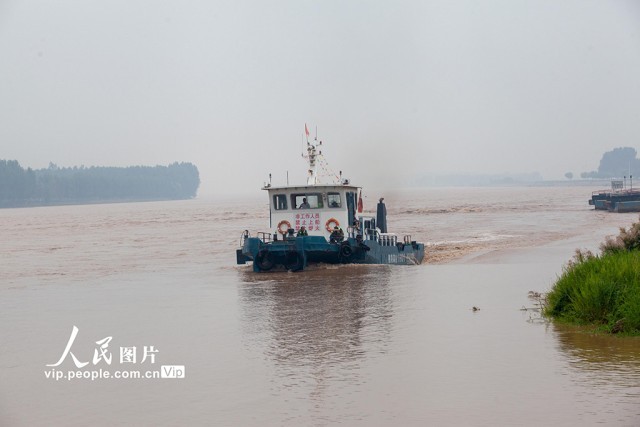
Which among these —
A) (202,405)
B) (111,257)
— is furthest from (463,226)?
(202,405)

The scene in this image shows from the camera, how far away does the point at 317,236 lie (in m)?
31.9

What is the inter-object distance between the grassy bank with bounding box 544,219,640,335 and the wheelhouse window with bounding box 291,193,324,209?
1540 cm

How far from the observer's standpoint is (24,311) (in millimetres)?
24188

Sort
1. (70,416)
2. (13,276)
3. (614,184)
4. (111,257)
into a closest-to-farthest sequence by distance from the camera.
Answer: (70,416)
(13,276)
(111,257)
(614,184)

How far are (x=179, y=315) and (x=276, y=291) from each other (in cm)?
520

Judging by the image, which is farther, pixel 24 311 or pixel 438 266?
pixel 438 266

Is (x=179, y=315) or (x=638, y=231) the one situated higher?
(x=638, y=231)

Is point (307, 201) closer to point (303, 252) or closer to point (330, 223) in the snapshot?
point (330, 223)

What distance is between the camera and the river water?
1209 cm

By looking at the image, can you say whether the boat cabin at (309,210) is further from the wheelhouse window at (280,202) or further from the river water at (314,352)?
the river water at (314,352)

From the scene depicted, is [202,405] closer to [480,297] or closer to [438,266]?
[480,297]

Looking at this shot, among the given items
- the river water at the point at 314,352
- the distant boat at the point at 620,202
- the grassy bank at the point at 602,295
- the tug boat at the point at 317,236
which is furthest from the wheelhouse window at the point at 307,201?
the distant boat at the point at 620,202

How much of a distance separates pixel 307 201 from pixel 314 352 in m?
17.4

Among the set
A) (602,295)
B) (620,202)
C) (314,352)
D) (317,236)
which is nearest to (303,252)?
(317,236)
